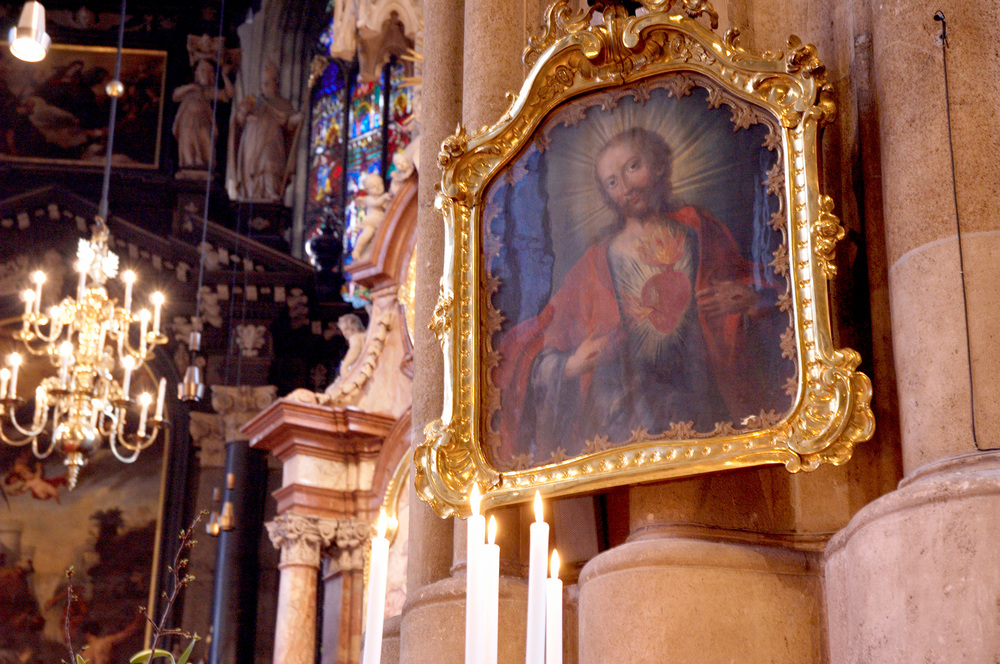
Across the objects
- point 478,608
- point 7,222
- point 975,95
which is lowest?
point 478,608

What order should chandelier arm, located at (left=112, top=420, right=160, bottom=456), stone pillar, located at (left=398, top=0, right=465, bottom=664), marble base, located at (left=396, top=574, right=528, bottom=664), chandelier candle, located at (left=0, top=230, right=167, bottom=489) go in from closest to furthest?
marble base, located at (left=396, top=574, right=528, bottom=664), stone pillar, located at (left=398, top=0, right=465, bottom=664), chandelier candle, located at (left=0, top=230, right=167, bottom=489), chandelier arm, located at (left=112, top=420, right=160, bottom=456)

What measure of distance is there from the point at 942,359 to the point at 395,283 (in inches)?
255

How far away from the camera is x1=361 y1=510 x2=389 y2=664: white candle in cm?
259

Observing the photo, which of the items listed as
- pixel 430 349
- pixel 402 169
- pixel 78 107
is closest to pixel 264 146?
pixel 78 107

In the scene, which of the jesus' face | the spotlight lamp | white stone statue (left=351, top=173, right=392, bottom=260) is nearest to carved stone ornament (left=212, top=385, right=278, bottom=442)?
white stone statue (left=351, top=173, right=392, bottom=260)

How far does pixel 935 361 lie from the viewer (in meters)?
3.09

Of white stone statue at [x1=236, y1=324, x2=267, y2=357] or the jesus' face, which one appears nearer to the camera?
the jesus' face

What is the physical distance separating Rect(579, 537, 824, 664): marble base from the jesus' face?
1.01 metres

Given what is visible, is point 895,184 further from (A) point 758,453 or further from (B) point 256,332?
(B) point 256,332

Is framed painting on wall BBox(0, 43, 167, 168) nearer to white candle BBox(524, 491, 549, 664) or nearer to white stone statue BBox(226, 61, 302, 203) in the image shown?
white stone statue BBox(226, 61, 302, 203)

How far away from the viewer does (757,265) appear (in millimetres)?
3568

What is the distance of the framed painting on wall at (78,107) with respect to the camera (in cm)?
1720

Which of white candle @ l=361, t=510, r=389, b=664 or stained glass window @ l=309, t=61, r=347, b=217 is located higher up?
stained glass window @ l=309, t=61, r=347, b=217

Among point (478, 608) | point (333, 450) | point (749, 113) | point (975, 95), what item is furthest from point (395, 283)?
point (478, 608)
